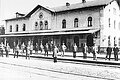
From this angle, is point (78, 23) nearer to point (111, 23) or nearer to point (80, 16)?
point (80, 16)

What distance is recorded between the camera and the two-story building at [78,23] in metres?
26.3

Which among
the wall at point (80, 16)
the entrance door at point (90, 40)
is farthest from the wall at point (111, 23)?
the entrance door at point (90, 40)

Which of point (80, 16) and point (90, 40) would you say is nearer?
point (90, 40)

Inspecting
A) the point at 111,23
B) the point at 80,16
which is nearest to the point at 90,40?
the point at 80,16

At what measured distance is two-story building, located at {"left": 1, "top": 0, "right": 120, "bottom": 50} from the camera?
26281 millimetres

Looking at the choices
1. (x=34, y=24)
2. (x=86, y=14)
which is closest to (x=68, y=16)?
(x=86, y=14)

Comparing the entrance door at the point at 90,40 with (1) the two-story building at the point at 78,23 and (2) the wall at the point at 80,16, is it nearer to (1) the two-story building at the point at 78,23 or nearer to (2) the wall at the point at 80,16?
(1) the two-story building at the point at 78,23

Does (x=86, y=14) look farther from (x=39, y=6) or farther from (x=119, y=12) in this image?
(x=39, y=6)

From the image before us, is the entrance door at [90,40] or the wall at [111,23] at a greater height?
the wall at [111,23]

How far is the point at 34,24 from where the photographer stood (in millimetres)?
34562

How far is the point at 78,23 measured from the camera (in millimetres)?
28609

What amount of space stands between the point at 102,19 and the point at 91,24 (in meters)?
1.86

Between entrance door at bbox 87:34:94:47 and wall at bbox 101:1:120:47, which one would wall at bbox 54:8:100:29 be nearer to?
wall at bbox 101:1:120:47

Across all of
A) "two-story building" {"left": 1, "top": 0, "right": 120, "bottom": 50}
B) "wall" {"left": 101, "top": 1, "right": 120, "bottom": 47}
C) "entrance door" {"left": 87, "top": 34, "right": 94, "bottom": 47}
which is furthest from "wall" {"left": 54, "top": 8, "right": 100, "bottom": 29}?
"entrance door" {"left": 87, "top": 34, "right": 94, "bottom": 47}
